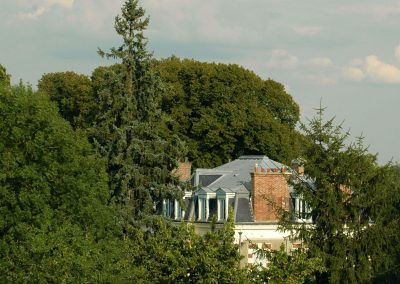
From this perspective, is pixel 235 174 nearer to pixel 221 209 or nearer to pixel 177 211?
pixel 177 211

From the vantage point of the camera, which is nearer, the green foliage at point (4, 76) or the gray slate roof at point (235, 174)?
the green foliage at point (4, 76)

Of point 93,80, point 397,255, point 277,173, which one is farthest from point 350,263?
point 93,80

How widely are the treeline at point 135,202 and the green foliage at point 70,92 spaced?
A: 33050 mm

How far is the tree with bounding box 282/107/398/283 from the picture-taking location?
4378 centimetres

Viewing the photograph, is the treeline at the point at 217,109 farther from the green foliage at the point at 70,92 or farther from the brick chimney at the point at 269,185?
the brick chimney at the point at 269,185

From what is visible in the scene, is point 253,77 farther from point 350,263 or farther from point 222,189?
point 350,263

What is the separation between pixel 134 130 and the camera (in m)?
54.3

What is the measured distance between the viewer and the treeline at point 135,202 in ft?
131

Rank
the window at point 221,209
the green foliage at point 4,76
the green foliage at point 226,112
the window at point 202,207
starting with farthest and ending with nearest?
the green foliage at point 226,112
the window at point 202,207
the window at point 221,209
the green foliage at point 4,76

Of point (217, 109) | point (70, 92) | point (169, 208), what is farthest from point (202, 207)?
point (70, 92)

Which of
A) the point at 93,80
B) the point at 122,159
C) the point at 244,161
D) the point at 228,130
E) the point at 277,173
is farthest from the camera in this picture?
the point at 93,80

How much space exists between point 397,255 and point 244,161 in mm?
25465

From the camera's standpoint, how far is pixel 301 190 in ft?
147

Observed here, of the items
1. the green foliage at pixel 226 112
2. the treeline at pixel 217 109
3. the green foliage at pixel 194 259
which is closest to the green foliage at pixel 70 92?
the treeline at pixel 217 109
